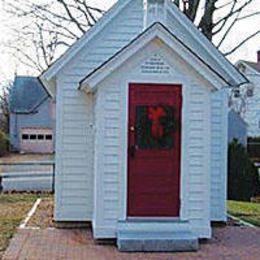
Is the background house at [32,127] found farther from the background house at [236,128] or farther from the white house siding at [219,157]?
the white house siding at [219,157]

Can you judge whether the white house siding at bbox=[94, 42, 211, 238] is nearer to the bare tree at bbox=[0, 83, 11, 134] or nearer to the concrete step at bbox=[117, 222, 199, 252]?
the concrete step at bbox=[117, 222, 199, 252]

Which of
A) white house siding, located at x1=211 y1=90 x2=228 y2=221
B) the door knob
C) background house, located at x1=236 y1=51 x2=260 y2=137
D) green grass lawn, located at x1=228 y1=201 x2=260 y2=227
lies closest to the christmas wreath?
the door knob

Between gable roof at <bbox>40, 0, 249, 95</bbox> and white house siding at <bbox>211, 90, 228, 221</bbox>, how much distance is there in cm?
47

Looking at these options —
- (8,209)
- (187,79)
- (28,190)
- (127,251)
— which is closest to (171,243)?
(127,251)

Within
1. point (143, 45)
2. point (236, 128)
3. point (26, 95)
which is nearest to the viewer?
point (143, 45)

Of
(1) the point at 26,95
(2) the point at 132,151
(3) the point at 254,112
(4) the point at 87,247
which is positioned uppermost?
(1) the point at 26,95

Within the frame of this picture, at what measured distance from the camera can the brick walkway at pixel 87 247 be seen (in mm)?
11703

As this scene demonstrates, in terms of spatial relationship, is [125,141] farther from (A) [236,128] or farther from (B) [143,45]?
(A) [236,128]

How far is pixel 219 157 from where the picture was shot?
50.6 ft

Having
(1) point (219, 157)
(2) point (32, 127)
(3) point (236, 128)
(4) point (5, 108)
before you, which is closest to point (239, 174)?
(1) point (219, 157)

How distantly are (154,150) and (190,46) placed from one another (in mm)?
2936

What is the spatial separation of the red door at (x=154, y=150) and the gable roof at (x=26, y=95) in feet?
167

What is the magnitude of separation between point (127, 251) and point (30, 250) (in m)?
1.55

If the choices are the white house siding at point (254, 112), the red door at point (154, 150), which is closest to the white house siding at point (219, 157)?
the red door at point (154, 150)
